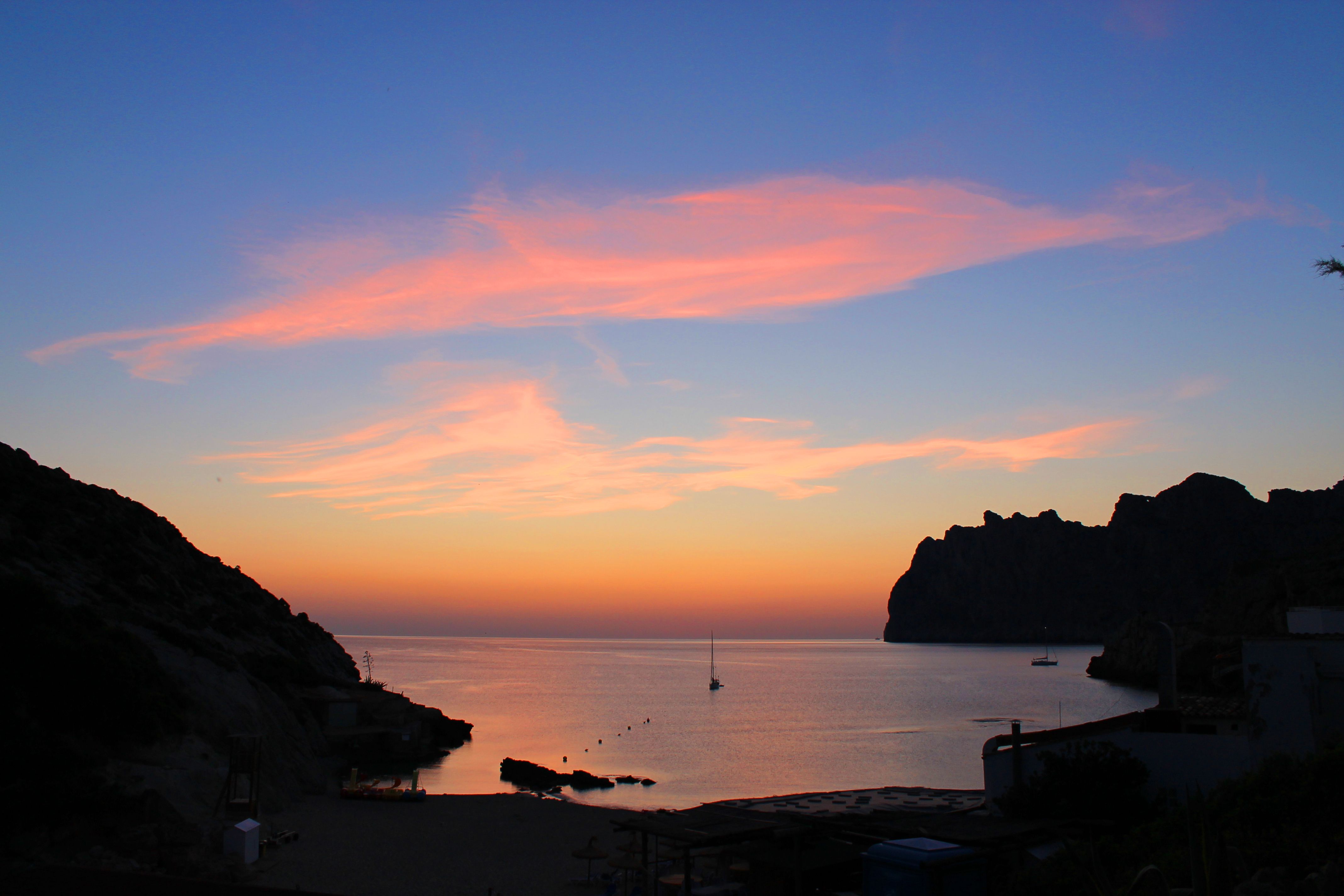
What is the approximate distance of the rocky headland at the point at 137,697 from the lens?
25.0 m

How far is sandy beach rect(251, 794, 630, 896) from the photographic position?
2795 centimetres

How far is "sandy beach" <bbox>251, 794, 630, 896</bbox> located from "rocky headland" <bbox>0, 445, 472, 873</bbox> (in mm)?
2811

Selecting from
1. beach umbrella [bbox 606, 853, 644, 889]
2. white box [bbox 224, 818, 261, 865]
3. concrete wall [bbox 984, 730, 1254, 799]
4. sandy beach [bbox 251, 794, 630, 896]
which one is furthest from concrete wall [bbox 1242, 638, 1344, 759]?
white box [bbox 224, 818, 261, 865]

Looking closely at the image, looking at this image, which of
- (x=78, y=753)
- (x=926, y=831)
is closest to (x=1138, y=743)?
(x=926, y=831)

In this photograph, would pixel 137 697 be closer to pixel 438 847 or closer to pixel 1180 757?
pixel 438 847

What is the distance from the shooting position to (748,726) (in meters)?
96.9

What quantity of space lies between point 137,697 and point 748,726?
74513mm

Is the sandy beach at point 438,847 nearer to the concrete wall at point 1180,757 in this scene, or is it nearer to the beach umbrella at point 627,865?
the beach umbrella at point 627,865

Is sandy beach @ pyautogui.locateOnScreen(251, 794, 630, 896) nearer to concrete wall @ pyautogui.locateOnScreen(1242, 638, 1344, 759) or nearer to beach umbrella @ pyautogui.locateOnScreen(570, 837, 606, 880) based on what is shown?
beach umbrella @ pyautogui.locateOnScreen(570, 837, 606, 880)

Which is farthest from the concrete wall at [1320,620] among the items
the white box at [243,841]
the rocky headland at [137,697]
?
the rocky headland at [137,697]

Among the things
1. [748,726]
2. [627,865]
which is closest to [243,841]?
A: [627,865]

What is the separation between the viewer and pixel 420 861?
31469mm

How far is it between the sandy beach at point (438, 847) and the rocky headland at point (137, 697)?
281 cm

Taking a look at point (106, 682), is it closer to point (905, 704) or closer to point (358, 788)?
point (358, 788)
